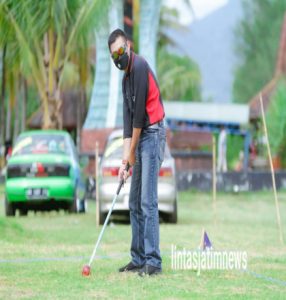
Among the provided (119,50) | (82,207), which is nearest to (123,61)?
(119,50)

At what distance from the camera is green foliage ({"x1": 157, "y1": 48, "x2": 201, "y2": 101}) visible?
59.1m

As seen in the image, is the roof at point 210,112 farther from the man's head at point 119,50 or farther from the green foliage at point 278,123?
the man's head at point 119,50

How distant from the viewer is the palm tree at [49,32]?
84.8 feet

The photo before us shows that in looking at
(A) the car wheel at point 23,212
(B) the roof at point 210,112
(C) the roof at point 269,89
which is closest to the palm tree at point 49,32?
(A) the car wheel at point 23,212

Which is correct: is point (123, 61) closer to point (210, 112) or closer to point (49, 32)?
point (49, 32)

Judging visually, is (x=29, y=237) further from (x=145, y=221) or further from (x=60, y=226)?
(x=145, y=221)

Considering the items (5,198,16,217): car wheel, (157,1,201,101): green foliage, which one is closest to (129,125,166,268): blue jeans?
(5,198,16,217): car wheel

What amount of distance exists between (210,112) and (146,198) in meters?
34.9

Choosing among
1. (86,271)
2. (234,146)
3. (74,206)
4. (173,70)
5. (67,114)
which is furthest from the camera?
(173,70)

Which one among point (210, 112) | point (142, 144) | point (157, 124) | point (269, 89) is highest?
point (269, 89)

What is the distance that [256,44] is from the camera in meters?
79.9

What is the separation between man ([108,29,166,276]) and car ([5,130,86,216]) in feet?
30.9

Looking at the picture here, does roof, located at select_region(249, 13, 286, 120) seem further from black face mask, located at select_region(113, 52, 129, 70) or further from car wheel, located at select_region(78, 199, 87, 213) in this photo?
black face mask, located at select_region(113, 52, 129, 70)

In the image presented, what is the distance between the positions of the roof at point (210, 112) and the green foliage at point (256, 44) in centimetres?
3260
